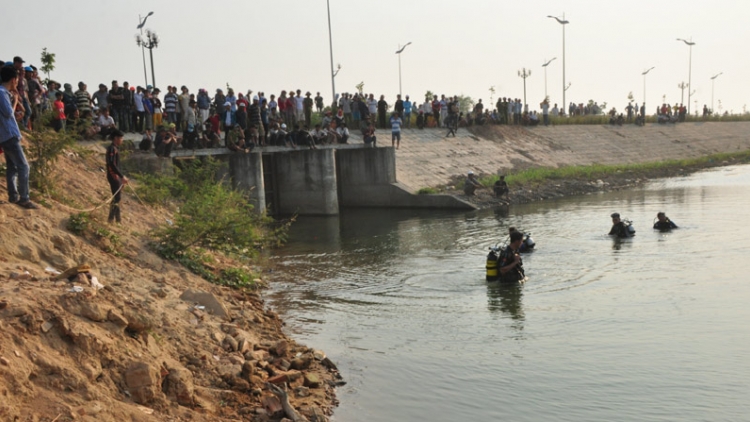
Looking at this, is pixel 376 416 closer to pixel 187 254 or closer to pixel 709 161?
pixel 187 254

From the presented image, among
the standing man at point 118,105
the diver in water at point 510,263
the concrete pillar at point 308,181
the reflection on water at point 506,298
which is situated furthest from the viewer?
the concrete pillar at point 308,181

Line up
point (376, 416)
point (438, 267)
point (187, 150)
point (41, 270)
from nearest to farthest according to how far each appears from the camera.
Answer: point (376, 416)
point (41, 270)
point (438, 267)
point (187, 150)

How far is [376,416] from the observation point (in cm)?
930

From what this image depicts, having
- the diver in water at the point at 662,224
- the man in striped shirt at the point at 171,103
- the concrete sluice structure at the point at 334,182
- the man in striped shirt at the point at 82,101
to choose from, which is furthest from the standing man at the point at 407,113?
the man in striped shirt at the point at 82,101

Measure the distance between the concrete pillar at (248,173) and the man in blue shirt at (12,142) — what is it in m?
17.2

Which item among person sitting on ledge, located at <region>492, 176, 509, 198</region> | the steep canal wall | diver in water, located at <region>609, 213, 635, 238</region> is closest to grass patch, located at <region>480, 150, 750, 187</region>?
person sitting on ledge, located at <region>492, 176, 509, 198</region>

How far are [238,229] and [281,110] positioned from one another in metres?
17.8

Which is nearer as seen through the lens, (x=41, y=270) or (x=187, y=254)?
(x=41, y=270)

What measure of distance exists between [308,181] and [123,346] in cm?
2580

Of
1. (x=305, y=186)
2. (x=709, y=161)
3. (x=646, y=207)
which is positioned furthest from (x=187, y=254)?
(x=709, y=161)

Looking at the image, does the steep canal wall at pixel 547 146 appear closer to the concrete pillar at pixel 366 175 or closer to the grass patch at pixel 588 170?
the concrete pillar at pixel 366 175

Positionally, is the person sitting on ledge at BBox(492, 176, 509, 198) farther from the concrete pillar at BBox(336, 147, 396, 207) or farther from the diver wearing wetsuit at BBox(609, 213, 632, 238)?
the diver wearing wetsuit at BBox(609, 213, 632, 238)

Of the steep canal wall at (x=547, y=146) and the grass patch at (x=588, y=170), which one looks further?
the steep canal wall at (x=547, y=146)

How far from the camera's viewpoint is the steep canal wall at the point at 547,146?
1527 inches
